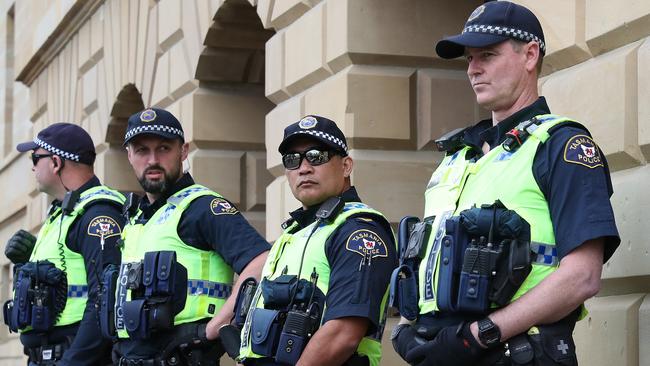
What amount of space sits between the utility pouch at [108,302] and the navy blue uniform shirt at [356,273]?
5.54ft

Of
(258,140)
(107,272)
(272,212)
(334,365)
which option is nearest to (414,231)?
(334,365)

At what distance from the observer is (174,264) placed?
5777 millimetres

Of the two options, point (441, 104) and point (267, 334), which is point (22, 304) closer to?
point (441, 104)

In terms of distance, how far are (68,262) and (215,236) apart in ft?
4.58

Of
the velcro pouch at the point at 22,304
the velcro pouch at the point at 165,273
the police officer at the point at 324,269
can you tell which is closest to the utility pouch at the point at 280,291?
the police officer at the point at 324,269

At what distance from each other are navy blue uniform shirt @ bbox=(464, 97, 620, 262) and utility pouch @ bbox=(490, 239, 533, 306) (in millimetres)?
105

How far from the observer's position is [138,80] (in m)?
11.1

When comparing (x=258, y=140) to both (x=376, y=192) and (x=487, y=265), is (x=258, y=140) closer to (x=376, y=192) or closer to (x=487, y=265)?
(x=376, y=192)

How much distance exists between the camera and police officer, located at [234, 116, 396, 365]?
4609mm

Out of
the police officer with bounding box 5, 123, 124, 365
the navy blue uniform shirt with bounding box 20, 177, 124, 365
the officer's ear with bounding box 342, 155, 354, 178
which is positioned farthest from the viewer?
the police officer with bounding box 5, 123, 124, 365

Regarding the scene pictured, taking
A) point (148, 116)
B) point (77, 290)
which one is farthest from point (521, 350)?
point (77, 290)

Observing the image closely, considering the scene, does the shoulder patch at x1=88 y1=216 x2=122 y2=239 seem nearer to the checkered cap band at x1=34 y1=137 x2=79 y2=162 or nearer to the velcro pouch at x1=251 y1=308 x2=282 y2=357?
the checkered cap band at x1=34 y1=137 x2=79 y2=162

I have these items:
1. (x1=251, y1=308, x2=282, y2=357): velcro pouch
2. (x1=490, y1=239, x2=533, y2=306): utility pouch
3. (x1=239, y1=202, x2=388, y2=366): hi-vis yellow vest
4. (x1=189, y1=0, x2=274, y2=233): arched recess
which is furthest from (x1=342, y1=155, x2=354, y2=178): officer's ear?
(x1=189, y1=0, x2=274, y2=233): arched recess

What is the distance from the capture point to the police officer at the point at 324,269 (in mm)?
4609
